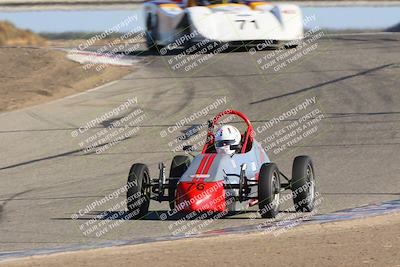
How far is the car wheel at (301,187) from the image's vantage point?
12.1m

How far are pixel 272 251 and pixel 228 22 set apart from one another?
1622 cm

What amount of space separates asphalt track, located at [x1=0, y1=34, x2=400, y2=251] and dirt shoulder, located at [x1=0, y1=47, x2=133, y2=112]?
0.73 meters

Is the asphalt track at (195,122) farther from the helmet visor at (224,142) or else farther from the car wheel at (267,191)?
the helmet visor at (224,142)

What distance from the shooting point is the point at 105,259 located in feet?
31.0

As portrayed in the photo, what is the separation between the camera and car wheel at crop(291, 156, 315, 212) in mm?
12133

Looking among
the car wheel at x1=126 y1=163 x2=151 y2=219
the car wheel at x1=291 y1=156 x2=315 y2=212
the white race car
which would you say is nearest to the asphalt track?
the car wheel at x1=126 y1=163 x2=151 y2=219

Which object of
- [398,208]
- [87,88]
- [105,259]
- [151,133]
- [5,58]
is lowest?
[398,208]

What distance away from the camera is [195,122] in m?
20.2

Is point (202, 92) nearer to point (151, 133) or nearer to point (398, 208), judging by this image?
point (151, 133)

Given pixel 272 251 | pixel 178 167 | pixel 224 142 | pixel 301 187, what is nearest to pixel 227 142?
pixel 224 142

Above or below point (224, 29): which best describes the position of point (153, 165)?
below

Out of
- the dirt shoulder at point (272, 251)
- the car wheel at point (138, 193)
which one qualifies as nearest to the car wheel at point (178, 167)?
the car wheel at point (138, 193)

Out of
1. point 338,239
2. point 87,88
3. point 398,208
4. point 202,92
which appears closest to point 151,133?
point 202,92

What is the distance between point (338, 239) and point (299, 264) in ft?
4.11
